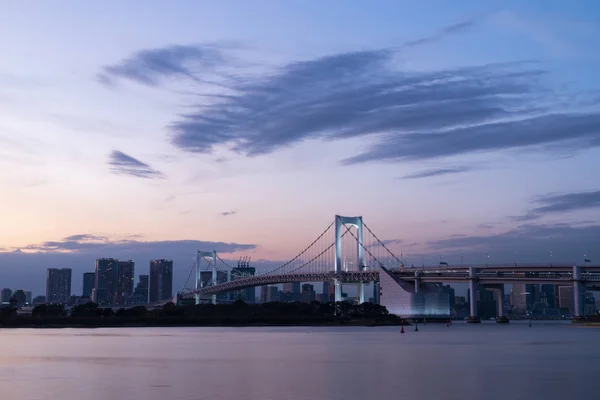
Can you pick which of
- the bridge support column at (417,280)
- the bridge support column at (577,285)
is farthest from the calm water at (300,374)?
the bridge support column at (417,280)

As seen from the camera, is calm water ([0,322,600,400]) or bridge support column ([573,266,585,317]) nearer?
calm water ([0,322,600,400])

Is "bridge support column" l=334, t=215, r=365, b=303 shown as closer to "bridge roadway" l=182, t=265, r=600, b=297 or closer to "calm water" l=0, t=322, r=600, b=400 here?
"bridge roadway" l=182, t=265, r=600, b=297

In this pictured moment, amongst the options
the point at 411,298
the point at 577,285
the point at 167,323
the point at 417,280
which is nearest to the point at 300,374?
the point at 411,298

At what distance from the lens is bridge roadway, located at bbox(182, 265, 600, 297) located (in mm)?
93688

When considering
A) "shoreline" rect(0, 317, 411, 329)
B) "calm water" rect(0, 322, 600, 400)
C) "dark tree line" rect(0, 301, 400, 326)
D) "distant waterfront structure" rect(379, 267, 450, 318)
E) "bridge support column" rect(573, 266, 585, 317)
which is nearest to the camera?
"calm water" rect(0, 322, 600, 400)

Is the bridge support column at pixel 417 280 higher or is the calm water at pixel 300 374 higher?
the bridge support column at pixel 417 280

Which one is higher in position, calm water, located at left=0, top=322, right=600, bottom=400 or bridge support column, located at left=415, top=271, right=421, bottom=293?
bridge support column, located at left=415, top=271, right=421, bottom=293

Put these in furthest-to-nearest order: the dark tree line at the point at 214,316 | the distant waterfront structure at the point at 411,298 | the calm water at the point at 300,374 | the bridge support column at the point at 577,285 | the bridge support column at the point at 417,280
Answer: the bridge support column at the point at 417,280, the dark tree line at the point at 214,316, the distant waterfront structure at the point at 411,298, the bridge support column at the point at 577,285, the calm water at the point at 300,374

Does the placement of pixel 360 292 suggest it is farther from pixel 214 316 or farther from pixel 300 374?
pixel 300 374

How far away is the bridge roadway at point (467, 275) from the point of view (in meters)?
93.7

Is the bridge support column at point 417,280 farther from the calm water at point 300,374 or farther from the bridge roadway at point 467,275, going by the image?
the calm water at point 300,374

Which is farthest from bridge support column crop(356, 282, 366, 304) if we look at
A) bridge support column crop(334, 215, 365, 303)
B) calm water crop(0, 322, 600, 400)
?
calm water crop(0, 322, 600, 400)

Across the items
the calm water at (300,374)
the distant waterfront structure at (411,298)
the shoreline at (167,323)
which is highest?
the distant waterfront structure at (411,298)

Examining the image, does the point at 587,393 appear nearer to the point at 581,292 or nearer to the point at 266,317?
the point at 581,292
